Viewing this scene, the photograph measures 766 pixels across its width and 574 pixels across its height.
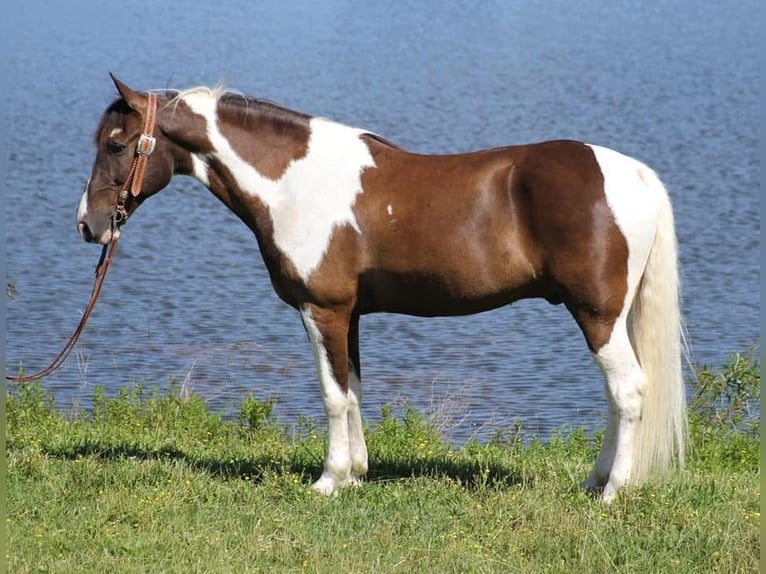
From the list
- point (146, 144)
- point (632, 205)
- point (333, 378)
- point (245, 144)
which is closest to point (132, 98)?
point (146, 144)

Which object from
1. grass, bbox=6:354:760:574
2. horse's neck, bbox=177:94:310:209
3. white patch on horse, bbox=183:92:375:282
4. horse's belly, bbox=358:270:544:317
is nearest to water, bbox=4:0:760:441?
grass, bbox=6:354:760:574

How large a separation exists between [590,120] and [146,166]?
1571cm

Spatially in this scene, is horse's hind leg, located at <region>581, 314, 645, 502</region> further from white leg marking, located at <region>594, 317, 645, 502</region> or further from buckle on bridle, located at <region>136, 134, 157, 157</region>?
buckle on bridle, located at <region>136, 134, 157, 157</region>

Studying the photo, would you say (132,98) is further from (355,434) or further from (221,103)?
(355,434)

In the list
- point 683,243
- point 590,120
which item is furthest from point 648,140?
point 683,243

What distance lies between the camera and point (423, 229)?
6.54 m

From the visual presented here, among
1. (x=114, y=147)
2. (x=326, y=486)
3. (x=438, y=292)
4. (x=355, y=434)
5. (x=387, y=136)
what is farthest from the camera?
(x=387, y=136)

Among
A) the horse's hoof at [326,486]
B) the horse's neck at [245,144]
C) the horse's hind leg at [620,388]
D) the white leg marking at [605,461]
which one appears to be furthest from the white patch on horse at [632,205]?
the horse's hoof at [326,486]

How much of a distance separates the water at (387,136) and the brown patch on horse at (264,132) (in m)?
2.82

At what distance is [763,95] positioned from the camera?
4457mm

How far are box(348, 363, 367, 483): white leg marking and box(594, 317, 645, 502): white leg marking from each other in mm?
1264

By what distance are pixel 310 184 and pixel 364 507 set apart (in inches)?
63.0

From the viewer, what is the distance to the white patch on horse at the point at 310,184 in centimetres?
660

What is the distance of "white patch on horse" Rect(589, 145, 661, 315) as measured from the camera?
6316 mm
